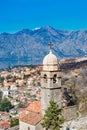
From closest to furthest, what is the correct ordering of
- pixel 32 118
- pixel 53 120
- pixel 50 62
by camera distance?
pixel 53 120
pixel 50 62
pixel 32 118

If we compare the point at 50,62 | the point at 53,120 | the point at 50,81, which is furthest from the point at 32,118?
the point at 50,62

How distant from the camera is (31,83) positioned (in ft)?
447

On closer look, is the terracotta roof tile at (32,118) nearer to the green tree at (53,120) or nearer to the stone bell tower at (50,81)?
the stone bell tower at (50,81)

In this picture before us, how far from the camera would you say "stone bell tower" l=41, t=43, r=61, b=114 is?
3688cm

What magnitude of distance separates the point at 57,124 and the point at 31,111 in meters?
7.62

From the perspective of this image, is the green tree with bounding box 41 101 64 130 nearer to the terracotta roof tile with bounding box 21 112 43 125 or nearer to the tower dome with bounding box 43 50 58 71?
the terracotta roof tile with bounding box 21 112 43 125

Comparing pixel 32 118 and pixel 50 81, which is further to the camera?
pixel 32 118

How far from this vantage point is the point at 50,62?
36.8 m

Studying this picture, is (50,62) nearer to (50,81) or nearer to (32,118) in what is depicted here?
(50,81)

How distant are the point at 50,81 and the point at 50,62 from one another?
1.97 m

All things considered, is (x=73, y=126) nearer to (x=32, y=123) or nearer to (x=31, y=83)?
(x=32, y=123)

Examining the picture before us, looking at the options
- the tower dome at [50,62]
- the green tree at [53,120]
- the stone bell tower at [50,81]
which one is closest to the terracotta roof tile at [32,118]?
the stone bell tower at [50,81]

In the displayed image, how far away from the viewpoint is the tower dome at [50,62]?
121 ft

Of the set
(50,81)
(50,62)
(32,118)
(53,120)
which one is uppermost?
(50,62)
